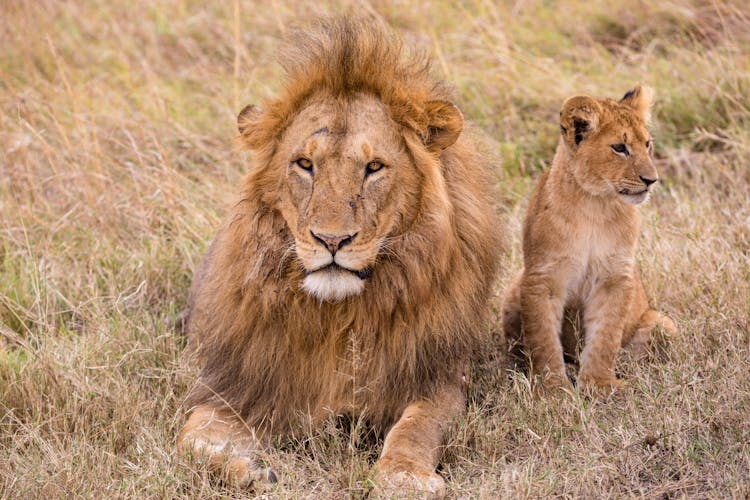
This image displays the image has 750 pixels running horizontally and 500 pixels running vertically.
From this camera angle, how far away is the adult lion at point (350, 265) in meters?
3.04

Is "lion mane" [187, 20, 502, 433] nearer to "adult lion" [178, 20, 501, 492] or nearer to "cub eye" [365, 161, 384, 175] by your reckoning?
"adult lion" [178, 20, 501, 492]

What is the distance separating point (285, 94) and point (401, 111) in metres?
0.37

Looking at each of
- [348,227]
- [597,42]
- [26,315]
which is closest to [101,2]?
[597,42]

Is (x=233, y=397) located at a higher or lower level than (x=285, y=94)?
lower

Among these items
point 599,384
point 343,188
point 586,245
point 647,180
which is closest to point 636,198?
point 647,180

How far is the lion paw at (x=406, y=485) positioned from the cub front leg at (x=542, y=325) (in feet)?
2.67

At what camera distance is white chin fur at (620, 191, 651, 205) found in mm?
3473

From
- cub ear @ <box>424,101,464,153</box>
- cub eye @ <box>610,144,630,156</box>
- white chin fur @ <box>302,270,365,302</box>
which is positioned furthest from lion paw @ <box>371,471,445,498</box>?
cub eye @ <box>610,144,630,156</box>

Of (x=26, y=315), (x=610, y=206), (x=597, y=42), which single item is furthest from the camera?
(x=597, y=42)

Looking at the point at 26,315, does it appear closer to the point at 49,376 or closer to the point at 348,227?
the point at 49,376

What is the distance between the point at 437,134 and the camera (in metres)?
3.26

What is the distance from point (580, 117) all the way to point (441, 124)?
0.58 metres

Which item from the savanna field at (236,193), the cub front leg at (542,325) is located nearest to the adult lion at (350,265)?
the savanna field at (236,193)

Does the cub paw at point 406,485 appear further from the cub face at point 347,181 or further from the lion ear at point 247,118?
the lion ear at point 247,118
